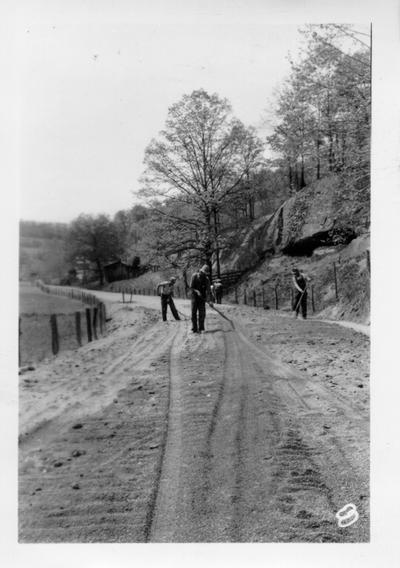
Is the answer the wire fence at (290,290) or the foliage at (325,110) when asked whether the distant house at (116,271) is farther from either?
the foliage at (325,110)

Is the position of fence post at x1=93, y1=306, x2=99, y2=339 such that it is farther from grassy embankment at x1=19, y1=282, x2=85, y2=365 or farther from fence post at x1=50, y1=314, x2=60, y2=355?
fence post at x1=50, y1=314, x2=60, y2=355

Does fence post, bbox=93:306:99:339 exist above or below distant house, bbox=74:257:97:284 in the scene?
below

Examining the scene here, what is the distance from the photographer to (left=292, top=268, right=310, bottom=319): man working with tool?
11.2 ft

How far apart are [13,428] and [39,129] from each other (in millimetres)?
1821

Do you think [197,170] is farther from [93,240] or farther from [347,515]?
[347,515]

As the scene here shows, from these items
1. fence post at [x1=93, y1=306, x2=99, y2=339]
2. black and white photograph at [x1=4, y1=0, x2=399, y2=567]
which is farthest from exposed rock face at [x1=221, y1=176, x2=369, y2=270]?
fence post at [x1=93, y1=306, x2=99, y2=339]

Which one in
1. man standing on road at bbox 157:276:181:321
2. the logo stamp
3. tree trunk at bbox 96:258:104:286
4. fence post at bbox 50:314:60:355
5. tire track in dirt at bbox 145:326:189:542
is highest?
tree trunk at bbox 96:258:104:286

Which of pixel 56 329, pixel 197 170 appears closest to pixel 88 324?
pixel 56 329

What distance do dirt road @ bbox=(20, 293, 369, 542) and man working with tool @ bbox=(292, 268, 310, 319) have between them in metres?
0.22

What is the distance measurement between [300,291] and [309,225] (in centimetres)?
47

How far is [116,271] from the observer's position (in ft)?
10.3

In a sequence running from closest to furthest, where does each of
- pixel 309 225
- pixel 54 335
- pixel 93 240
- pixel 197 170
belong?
pixel 54 335
pixel 93 240
pixel 197 170
pixel 309 225

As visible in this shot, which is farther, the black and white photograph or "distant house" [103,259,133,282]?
"distant house" [103,259,133,282]
